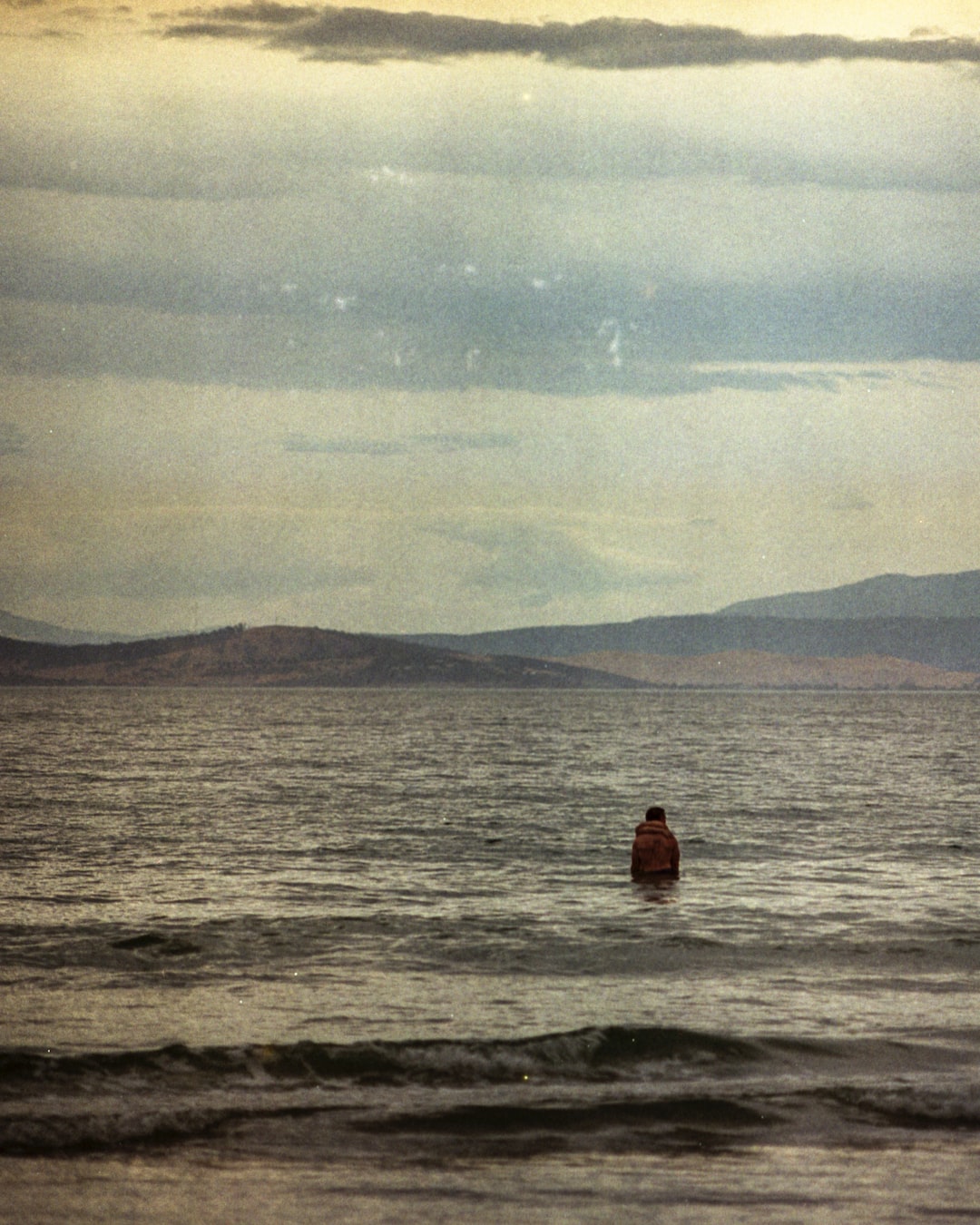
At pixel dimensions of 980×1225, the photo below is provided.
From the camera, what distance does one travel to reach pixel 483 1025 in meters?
17.0

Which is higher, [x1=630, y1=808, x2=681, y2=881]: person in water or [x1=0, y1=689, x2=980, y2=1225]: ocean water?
[x1=630, y1=808, x2=681, y2=881]: person in water

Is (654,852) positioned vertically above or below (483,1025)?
above

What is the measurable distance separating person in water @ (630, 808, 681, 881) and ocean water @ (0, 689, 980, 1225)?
836 mm

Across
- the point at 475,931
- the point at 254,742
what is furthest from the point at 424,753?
the point at 475,931

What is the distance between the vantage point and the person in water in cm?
3034

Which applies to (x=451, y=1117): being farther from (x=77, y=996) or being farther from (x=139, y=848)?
(x=139, y=848)

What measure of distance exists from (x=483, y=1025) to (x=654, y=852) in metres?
14.3

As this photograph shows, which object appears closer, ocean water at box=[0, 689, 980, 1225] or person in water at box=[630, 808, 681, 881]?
ocean water at box=[0, 689, 980, 1225]

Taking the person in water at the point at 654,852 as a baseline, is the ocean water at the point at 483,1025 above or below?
below

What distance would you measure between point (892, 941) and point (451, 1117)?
11.8m

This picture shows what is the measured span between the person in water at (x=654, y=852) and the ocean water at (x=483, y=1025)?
0.84 meters

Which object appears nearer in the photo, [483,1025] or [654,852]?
[483,1025]

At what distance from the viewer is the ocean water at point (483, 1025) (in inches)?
451

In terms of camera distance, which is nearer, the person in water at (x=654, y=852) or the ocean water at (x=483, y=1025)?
the ocean water at (x=483, y=1025)
